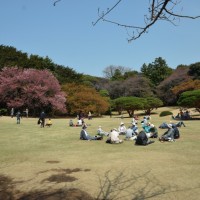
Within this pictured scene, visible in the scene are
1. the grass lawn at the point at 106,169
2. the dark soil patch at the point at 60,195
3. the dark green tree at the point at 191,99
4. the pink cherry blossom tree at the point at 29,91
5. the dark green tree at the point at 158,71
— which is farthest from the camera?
the dark green tree at the point at 158,71

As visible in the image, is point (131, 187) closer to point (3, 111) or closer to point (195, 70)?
point (3, 111)

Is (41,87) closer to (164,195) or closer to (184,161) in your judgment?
(184,161)

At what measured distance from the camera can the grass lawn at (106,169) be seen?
9.93 m

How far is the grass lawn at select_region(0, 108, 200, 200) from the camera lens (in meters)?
9.93

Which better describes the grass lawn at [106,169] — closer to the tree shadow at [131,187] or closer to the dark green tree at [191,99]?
the tree shadow at [131,187]

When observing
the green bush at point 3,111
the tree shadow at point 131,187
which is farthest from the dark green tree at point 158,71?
the tree shadow at point 131,187

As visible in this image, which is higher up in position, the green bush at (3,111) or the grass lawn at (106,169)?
the green bush at (3,111)

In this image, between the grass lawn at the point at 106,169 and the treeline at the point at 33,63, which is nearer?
the grass lawn at the point at 106,169

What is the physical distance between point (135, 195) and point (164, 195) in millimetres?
832

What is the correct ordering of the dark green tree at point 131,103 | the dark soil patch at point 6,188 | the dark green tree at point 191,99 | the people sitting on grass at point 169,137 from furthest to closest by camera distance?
the dark green tree at point 131,103 < the dark green tree at point 191,99 < the people sitting on grass at point 169,137 < the dark soil patch at point 6,188

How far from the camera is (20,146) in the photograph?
1842 cm

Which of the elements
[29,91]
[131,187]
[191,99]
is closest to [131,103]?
[191,99]

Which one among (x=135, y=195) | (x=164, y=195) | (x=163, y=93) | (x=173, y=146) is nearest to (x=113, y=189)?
(x=135, y=195)

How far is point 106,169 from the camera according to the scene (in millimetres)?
12328
